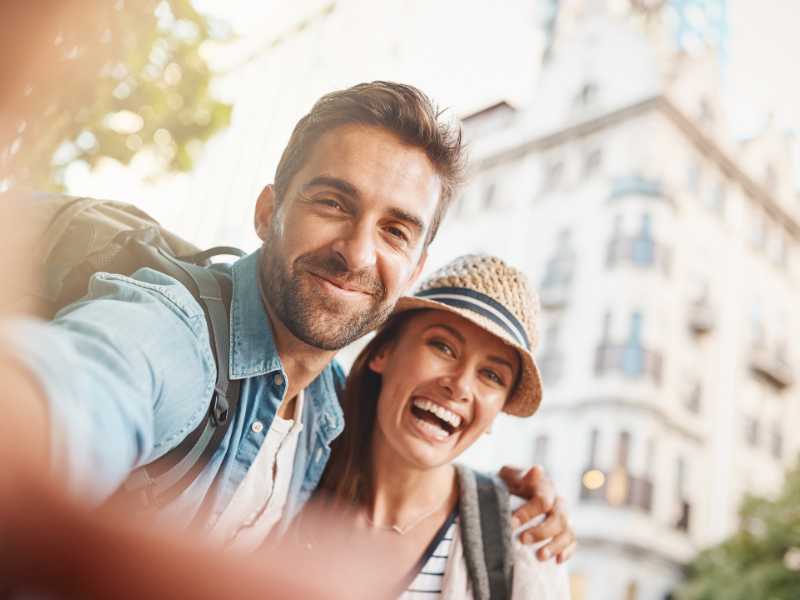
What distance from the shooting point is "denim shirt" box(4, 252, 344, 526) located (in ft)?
0.65

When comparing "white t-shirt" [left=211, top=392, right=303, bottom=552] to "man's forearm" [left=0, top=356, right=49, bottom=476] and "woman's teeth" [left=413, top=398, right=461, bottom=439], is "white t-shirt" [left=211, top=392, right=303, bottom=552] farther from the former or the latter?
"man's forearm" [left=0, top=356, right=49, bottom=476]

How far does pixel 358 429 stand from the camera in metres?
0.96

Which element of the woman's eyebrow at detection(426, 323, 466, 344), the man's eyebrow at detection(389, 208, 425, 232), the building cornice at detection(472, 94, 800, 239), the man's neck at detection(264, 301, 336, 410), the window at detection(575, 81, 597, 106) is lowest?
the man's neck at detection(264, 301, 336, 410)

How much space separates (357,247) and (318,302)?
58mm

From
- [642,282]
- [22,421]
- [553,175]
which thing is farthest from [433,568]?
[553,175]

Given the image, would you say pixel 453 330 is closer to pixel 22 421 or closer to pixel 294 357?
pixel 294 357

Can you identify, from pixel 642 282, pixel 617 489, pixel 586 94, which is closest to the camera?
pixel 617 489

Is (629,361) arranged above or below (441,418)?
above

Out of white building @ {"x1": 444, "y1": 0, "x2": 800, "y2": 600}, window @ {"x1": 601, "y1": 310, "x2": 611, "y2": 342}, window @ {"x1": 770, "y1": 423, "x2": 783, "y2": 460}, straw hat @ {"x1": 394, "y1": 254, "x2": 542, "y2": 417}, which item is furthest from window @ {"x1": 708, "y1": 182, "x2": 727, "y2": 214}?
straw hat @ {"x1": 394, "y1": 254, "x2": 542, "y2": 417}

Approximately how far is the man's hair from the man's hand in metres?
0.34

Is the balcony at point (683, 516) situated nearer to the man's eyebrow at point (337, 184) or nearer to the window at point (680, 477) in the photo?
the window at point (680, 477)

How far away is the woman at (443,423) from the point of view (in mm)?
841

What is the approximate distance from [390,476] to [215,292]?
403mm

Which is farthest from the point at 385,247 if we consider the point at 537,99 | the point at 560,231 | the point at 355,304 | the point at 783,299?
the point at 783,299
